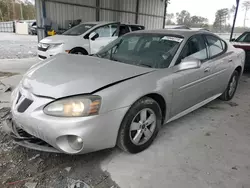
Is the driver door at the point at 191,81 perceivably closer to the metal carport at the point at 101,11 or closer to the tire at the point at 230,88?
the tire at the point at 230,88

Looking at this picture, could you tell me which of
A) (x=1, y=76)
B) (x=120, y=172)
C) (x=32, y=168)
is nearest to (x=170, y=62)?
(x=120, y=172)

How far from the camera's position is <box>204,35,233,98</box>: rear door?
3.30 meters

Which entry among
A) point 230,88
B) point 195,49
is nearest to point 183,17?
point 230,88

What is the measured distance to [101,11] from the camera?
11680 mm

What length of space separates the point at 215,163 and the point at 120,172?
42.1 inches

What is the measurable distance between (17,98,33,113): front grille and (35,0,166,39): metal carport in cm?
806

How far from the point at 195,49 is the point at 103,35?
5.23 meters

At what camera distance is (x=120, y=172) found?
216 centimetres

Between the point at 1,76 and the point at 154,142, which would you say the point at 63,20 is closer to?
the point at 1,76

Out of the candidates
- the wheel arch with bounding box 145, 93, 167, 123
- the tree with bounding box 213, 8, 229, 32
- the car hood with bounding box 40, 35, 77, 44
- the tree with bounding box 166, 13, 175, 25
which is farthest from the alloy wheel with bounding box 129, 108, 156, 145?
the tree with bounding box 213, 8, 229, 32

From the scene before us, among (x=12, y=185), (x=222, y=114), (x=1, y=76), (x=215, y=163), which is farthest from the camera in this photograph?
(x=1, y=76)

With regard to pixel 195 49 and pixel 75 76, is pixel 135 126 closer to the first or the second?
pixel 75 76

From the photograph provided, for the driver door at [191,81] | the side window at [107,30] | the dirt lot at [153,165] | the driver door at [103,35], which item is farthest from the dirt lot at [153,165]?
the side window at [107,30]

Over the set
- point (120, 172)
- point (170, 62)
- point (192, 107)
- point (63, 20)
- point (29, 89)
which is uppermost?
point (63, 20)
